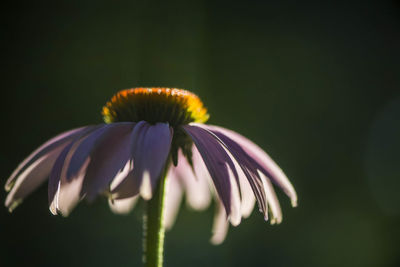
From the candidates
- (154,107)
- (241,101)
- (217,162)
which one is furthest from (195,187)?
(241,101)

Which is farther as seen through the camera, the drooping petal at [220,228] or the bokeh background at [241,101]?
the bokeh background at [241,101]

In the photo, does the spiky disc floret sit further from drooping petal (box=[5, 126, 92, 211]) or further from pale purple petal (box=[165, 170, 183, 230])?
pale purple petal (box=[165, 170, 183, 230])

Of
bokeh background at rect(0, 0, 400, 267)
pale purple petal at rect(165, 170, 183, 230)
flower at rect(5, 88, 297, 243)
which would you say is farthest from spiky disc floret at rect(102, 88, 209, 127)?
bokeh background at rect(0, 0, 400, 267)

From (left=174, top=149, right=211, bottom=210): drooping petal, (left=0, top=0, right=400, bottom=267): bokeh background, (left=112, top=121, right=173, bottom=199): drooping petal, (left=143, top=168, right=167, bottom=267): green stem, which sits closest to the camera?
(left=112, top=121, right=173, bottom=199): drooping petal

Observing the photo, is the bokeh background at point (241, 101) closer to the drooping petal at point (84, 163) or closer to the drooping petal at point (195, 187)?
the drooping petal at point (195, 187)

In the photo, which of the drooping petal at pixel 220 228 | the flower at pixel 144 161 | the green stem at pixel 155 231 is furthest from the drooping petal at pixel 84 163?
the drooping petal at pixel 220 228
